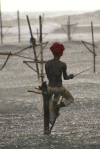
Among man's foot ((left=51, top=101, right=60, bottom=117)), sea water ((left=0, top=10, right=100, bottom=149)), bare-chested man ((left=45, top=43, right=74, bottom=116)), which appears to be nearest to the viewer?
bare-chested man ((left=45, top=43, right=74, bottom=116))

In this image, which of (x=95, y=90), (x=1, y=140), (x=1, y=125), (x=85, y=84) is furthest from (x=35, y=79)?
(x=1, y=140)

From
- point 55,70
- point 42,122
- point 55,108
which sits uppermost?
point 55,70

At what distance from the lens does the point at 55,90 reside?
23.5ft

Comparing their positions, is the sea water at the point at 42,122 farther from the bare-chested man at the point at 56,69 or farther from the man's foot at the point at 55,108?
the bare-chested man at the point at 56,69

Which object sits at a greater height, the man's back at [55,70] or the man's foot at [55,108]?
the man's back at [55,70]

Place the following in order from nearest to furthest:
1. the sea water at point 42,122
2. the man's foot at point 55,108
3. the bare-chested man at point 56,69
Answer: the bare-chested man at point 56,69 < the man's foot at point 55,108 < the sea water at point 42,122

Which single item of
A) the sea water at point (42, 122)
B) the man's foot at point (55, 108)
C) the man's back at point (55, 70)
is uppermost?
the man's back at point (55, 70)

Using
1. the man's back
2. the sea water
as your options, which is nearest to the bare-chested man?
the man's back

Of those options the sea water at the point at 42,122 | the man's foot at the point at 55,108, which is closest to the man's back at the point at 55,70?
the man's foot at the point at 55,108

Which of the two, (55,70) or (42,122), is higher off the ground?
(55,70)

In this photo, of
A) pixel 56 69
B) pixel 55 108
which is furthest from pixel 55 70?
pixel 55 108

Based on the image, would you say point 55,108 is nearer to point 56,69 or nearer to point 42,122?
point 56,69

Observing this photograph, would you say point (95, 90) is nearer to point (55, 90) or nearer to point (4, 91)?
point (4, 91)

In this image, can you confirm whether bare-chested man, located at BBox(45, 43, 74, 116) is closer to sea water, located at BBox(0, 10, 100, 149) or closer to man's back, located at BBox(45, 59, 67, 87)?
man's back, located at BBox(45, 59, 67, 87)
